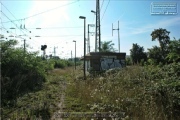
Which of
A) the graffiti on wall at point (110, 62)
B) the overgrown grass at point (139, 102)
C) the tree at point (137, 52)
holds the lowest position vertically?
the overgrown grass at point (139, 102)

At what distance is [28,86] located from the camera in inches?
610

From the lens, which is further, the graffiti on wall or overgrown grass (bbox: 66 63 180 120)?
the graffiti on wall

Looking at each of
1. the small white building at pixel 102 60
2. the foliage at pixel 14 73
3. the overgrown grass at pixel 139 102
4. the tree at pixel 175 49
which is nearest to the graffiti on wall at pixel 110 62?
the small white building at pixel 102 60

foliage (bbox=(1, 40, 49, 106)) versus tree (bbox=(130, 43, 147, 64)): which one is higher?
tree (bbox=(130, 43, 147, 64))

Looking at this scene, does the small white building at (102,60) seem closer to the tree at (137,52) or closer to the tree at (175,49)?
the tree at (175,49)

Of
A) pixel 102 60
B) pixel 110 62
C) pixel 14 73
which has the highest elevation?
pixel 102 60

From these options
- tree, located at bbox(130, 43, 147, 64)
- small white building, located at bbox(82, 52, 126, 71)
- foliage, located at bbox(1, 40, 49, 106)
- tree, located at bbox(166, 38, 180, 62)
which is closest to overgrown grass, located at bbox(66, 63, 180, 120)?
foliage, located at bbox(1, 40, 49, 106)

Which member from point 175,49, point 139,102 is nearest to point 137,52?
point 175,49

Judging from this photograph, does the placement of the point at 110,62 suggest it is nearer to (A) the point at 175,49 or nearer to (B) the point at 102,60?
(B) the point at 102,60

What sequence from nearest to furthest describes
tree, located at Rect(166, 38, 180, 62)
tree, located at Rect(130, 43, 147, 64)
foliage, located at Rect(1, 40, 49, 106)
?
foliage, located at Rect(1, 40, 49, 106)
tree, located at Rect(166, 38, 180, 62)
tree, located at Rect(130, 43, 147, 64)

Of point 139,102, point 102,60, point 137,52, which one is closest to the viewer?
point 139,102

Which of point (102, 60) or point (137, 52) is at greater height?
point (137, 52)

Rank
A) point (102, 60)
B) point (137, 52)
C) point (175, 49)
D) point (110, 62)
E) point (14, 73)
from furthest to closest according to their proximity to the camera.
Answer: point (137, 52)
point (110, 62)
point (102, 60)
point (14, 73)
point (175, 49)

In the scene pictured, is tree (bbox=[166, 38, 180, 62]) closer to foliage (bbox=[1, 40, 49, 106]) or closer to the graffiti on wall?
foliage (bbox=[1, 40, 49, 106])
